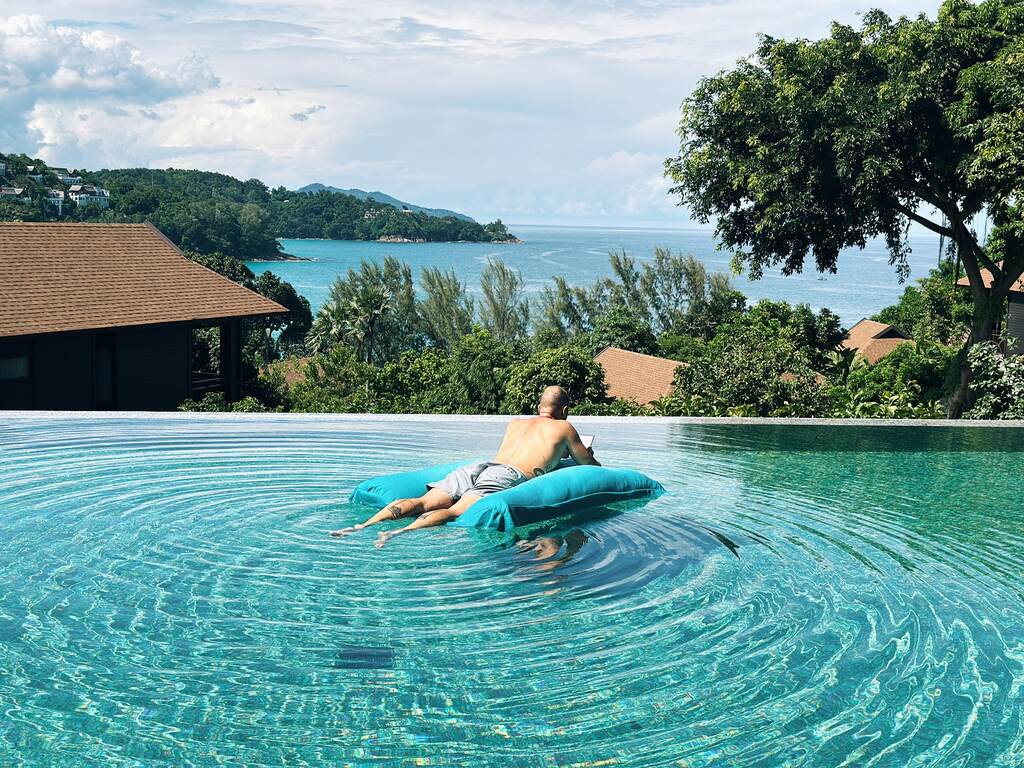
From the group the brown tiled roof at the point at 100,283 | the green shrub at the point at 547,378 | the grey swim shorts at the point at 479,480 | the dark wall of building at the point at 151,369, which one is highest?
the brown tiled roof at the point at 100,283

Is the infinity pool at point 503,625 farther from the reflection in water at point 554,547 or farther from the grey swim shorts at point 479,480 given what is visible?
the grey swim shorts at point 479,480

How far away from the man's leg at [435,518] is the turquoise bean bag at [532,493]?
0.07 metres

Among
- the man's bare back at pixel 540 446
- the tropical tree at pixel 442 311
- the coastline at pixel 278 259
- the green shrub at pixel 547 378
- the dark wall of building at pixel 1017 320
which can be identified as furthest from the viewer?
the coastline at pixel 278 259

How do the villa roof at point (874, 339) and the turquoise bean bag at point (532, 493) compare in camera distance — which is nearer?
the turquoise bean bag at point (532, 493)

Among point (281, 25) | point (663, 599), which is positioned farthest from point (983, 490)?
point (281, 25)

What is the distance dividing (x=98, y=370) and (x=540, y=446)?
13.9 metres

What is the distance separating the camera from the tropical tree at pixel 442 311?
7681 cm

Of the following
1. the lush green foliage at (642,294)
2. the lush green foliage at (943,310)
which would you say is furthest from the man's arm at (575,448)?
the lush green foliage at (642,294)

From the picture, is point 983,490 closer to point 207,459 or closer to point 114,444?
point 207,459

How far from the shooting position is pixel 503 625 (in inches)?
215

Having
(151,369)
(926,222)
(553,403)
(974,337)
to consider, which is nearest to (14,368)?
(151,369)

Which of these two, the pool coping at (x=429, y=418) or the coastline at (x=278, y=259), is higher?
the coastline at (x=278, y=259)

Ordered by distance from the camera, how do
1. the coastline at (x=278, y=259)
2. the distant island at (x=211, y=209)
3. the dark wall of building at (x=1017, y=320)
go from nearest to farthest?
the dark wall of building at (x=1017, y=320) < the distant island at (x=211, y=209) < the coastline at (x=278, y=259)

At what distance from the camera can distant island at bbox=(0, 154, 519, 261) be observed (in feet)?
306
